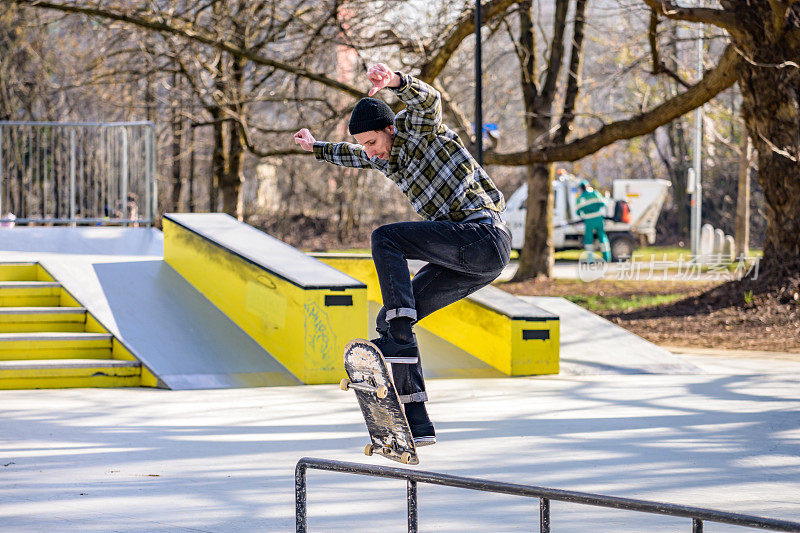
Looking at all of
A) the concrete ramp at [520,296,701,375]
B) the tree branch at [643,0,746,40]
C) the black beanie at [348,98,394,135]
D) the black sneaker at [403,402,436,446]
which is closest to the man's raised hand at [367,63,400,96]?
the black beanie at [348,98,394,135]

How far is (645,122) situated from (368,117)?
11528mm

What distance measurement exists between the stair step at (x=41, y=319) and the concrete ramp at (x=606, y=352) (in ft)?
17.5

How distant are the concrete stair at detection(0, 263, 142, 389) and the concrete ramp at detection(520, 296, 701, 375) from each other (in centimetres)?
481

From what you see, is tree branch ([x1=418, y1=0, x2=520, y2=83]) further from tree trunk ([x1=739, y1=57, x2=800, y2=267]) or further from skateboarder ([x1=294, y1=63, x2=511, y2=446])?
skateboarder ([x1=294, y1=63, x2=511, y2=446])

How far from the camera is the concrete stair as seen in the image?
915 centimetres

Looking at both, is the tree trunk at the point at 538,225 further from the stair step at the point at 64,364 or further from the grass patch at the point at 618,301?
the stair step at the point at 64,364

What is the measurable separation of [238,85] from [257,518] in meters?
17.6

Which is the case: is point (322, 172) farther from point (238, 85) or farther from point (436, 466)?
point (436, 466)

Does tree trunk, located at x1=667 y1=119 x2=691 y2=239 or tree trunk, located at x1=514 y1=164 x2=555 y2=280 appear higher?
tree trunk, located at x1=667 y1=119 x2=691 y2=239

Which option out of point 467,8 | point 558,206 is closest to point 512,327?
point 467,8

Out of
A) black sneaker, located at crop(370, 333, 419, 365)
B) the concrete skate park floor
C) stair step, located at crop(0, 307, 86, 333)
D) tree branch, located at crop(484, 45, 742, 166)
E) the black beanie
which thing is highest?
tree branch, located at crop(484, 45, 742, 166)

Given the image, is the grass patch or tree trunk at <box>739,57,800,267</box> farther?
the grass patch

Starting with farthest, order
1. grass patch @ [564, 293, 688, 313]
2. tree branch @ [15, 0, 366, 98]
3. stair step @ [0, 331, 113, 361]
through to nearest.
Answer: grass patch @ [564, 293, 688, 313] → tree branch @ [15, 0, 366, 98] → stair step @ [0, 331, 113, 361]

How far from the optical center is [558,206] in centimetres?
3109
